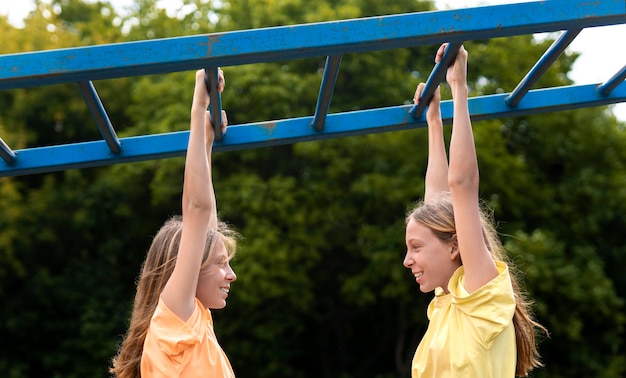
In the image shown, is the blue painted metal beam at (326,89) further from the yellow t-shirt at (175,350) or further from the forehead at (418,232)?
the yellow t-shirt at (175,350)

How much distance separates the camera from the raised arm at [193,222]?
242cm

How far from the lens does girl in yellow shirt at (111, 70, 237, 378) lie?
2428 mm

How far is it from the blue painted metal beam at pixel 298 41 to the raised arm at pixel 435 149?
32.5 inches

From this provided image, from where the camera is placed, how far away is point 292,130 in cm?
305

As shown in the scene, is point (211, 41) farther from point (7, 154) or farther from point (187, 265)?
point (7, 154)

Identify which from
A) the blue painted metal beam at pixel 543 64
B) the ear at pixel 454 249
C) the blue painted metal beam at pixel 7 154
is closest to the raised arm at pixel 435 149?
the blue painted metal beam at pixel 543 64

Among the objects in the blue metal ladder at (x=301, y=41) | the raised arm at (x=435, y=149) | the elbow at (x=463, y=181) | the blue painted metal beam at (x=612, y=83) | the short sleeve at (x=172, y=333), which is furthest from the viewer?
the raised arm at (x=435, y=149)

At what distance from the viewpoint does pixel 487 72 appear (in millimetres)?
13953

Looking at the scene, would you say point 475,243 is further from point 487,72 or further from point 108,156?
point 487,72

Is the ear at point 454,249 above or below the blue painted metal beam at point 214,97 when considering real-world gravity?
below

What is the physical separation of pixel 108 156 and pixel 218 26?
11470 millimetres

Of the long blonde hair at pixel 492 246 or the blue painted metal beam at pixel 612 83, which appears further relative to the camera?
the blue painted metal beam at pixel 612 83

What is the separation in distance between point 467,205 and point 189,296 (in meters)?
0.84

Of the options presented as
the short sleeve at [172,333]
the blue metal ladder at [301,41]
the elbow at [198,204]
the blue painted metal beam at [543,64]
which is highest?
the blue painted metal beam at [543,64]
